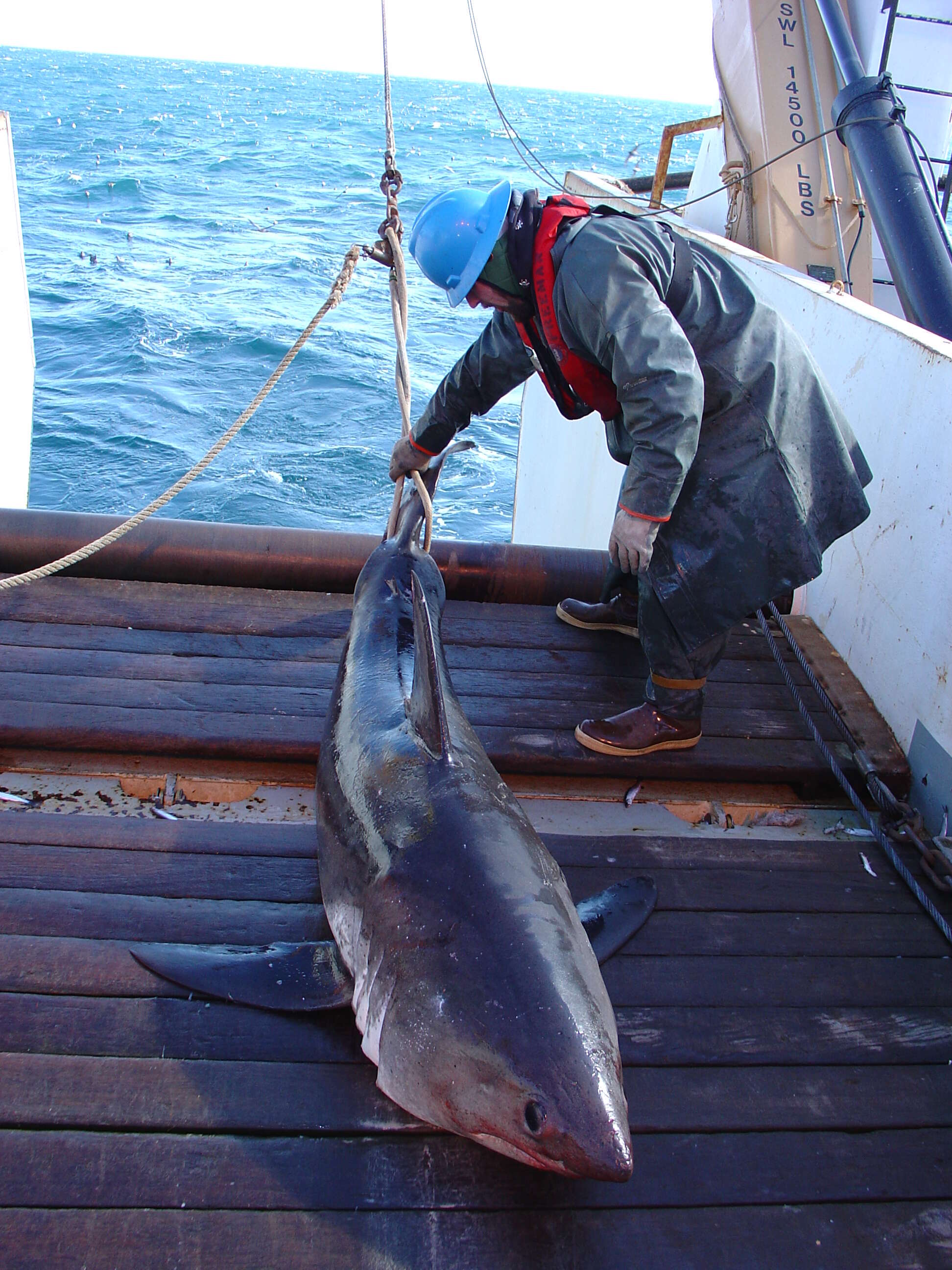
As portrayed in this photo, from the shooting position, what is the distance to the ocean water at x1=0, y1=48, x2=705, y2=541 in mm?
12711

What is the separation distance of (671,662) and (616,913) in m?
1.14

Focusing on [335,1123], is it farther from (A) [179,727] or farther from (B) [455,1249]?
(A) [179,727]

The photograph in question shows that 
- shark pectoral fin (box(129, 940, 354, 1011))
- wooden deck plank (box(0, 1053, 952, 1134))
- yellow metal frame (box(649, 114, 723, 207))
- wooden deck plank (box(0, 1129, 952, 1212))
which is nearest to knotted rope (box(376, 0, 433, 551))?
shark pectoral fin (box(129, 940, 354, 1011))

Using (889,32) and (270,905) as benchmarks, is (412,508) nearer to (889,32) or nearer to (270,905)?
(270,905)

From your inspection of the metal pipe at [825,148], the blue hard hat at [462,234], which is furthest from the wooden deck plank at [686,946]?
the metal pipe at [825,148]

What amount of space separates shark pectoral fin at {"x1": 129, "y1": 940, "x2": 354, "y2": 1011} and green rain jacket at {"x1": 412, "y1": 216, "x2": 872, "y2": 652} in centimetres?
162

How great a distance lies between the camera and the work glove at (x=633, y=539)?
2926 mm

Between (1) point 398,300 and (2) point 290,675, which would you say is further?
(2) point 290,675

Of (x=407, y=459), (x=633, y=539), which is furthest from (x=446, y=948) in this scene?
(x=407, y=459)

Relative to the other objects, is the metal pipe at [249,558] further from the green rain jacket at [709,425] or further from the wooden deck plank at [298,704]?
the green rain jacket at [709,425]

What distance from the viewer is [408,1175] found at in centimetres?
202

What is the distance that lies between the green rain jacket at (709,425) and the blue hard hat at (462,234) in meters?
0.23

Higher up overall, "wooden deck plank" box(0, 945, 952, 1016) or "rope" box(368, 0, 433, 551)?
"rope" box(368, 0, 433, 551)

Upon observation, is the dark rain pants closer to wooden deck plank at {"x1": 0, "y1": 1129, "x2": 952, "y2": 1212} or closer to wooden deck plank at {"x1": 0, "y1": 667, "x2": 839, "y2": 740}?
wooden deck plank at {"x1": 0, "y1": 667, "x2": 839, "y2": 740}
